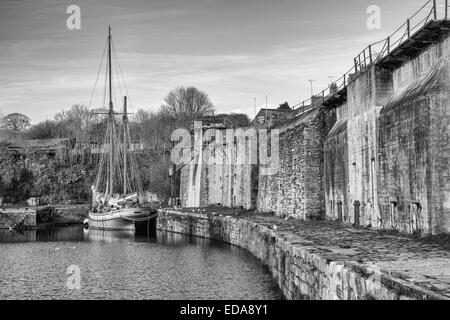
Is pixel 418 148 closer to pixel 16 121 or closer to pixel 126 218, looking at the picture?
pixel 126 218

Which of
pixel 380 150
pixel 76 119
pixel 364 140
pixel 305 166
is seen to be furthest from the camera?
pixel 76 119

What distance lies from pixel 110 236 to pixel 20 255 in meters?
13.4

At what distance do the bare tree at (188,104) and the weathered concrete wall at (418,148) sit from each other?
65.4 m

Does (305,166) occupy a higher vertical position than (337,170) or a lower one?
higher

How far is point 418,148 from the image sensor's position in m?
16.3

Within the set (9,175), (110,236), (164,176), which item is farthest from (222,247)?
(9,175)

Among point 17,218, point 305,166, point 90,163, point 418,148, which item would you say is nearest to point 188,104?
point 90,163

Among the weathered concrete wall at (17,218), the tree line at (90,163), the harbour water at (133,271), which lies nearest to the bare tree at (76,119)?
the tree line at (90,163)

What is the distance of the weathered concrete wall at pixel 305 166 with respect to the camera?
27734 millimetres

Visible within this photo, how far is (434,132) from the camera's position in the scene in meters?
15.5

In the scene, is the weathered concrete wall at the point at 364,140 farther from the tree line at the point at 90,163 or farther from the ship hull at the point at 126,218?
the tree line at the point at 90,163

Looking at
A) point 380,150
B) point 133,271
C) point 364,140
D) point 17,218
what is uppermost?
point 364,140

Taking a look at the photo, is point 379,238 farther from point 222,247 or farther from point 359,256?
point 222,247

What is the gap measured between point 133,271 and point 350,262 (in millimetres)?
14616
